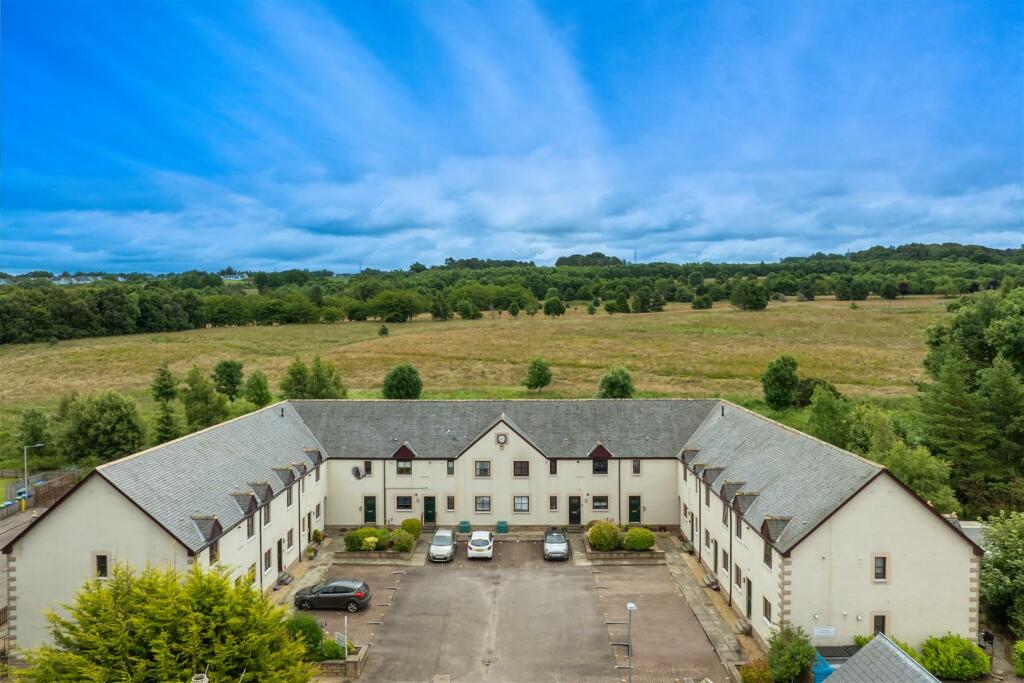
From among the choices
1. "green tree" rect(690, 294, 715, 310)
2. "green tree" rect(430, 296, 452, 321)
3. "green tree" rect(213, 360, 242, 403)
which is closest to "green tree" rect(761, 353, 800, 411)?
"green tree" rect(213, 360, 242, 403)

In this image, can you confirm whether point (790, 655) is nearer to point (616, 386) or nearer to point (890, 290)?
point (616, 386)

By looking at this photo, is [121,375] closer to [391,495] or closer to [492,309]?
[391,495]

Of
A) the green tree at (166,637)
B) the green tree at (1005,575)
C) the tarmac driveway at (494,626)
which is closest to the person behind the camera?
the green tree at (166,637)

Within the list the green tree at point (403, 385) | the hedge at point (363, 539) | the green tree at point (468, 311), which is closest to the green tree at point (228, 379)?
the green tree at point (403, 385)

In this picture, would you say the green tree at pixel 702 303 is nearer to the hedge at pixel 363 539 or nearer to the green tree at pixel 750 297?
the green tree at pixel 750 297

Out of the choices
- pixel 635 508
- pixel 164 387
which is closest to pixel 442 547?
pixel 635 508

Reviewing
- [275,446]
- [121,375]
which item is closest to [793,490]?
[275,446]
